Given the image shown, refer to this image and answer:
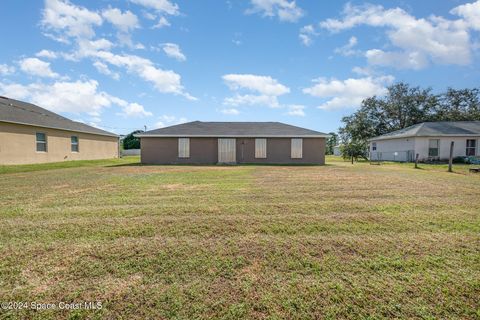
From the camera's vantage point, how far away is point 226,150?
58.5 ft

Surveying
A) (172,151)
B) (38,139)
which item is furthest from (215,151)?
(38,139)

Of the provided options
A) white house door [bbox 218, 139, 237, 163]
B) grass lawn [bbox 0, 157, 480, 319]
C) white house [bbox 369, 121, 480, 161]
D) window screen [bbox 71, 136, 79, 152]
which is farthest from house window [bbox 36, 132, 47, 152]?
white house [bbox 369, 121, 480, 161]

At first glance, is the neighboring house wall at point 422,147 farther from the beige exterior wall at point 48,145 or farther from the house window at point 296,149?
the beige exterior wall at point 48,145

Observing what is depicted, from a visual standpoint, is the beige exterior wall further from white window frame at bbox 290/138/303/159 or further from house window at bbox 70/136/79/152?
white window frame at bbox 290/138/303/159

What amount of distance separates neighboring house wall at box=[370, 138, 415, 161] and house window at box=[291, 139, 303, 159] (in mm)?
11202

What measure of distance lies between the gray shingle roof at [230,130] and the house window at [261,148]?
512 mm

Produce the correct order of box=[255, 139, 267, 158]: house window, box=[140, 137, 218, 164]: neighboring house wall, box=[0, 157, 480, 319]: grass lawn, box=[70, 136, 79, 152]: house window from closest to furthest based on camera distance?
box=[0, 157, 480, 319]: grass lawn → box=[140, 137, 218, 164]: neighboring house wall → box=[255, 139, 267, 158]: house window → box=[70, 136, 79, 152]: house window

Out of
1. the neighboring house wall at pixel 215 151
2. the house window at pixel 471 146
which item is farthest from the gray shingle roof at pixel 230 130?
the house window at pixel 471 146

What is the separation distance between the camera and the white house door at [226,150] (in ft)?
58.5

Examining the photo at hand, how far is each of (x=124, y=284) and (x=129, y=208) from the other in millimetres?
2743

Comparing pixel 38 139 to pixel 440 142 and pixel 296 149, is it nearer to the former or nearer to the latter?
pixel 296 149

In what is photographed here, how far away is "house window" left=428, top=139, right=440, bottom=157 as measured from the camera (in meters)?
20.5

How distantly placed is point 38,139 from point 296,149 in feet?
60.5

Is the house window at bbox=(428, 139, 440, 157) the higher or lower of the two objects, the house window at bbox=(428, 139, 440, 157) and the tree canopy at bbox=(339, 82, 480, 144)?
the lower
